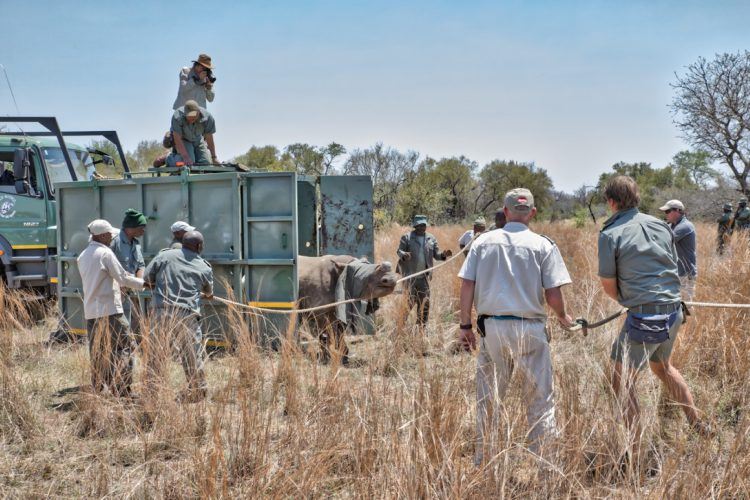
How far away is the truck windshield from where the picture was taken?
10531mm

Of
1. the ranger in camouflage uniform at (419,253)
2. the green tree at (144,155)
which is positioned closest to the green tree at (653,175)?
the green tree at (144,155)

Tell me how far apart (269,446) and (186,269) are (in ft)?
8.99

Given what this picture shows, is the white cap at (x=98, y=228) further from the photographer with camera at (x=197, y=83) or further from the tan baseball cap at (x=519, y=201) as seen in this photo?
the tan baseball cap at (x=519, y=201)

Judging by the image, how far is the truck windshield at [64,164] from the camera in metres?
10.5

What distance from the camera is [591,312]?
832 centimetres

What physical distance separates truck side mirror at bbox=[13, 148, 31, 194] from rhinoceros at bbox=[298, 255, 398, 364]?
4.94 metres

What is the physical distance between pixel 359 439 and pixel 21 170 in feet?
28.0

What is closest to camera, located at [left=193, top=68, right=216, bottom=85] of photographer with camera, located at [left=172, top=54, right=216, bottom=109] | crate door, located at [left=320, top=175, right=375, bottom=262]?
photographer with camera, located at [left=172, top=54, right=216, bottom=109]

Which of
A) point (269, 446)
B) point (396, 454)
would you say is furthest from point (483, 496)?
point (269, 446)

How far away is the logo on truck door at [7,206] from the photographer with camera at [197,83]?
3.29 m

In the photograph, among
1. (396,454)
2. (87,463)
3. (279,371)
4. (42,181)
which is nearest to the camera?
(396,454)

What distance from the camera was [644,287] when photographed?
439 centimetres

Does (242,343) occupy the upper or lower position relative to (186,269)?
lower

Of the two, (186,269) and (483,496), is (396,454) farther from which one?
(186,269)
